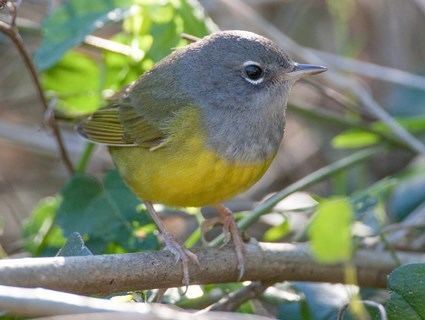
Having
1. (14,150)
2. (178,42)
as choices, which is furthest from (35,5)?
(178,42)

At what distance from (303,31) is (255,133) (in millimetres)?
3121

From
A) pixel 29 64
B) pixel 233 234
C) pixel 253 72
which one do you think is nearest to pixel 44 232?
pixel 29 64

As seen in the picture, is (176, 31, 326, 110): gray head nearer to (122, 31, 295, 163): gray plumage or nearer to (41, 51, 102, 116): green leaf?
(122, 31, 295, 163): gray plumage

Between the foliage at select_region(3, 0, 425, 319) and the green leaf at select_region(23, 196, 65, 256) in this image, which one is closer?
the foliage at select_region(3, 0, 425, 319)

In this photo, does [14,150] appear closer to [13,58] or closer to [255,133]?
[13,58]

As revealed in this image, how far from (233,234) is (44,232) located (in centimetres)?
96

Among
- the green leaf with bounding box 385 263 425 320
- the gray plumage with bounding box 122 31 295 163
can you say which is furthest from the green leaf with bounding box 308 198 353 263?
the gray plumage with bounding box 122 31 295 163

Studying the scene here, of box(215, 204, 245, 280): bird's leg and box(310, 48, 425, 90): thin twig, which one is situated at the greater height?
box(310, 48, 425, 90): thin twig

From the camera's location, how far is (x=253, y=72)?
3.44m

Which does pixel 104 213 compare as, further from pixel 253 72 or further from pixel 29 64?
pixel 253 72

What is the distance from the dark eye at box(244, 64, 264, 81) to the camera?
342cm

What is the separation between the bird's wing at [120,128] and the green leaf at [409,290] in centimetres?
116

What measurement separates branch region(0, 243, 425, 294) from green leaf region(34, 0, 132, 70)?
3.78ft

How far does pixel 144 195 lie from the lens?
3402mm
